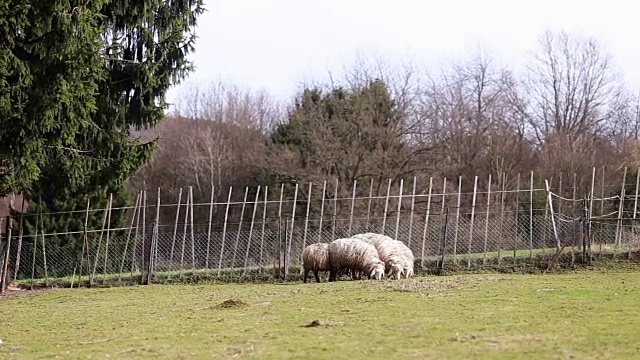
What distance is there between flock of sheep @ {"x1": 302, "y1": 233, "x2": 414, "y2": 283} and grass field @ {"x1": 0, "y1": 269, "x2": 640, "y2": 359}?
1.51 meters

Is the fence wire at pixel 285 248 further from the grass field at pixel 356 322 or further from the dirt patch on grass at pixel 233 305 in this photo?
the dirt patch on grass at pixel 233 305

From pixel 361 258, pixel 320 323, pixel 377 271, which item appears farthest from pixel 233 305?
pixel 361 258

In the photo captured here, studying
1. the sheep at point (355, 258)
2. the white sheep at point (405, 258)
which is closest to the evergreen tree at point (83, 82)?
the sheep at point (355, 258)

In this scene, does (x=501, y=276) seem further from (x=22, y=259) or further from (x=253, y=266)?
(x=22, y=259)

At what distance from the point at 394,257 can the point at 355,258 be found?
91 centimetres

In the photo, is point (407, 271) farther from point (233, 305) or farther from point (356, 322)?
point (356, 322)

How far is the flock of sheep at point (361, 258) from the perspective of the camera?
19.0 meters

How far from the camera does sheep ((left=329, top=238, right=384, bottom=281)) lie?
1883cm

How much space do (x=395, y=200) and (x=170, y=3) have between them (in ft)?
46.1

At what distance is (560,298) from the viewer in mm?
13070

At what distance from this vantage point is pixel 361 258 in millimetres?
19047

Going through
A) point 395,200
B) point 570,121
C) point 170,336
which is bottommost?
point 170,336

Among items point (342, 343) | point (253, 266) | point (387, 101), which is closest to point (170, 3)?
point (253, 266)

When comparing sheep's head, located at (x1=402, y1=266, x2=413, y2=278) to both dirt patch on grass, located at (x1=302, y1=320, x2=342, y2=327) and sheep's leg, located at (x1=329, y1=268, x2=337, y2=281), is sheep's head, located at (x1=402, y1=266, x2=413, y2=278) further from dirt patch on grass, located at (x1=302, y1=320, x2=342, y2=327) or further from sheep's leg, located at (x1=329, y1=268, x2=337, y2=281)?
dirt patch on grass, located at (x1=302, y1=320, x2=342, y2=327)
